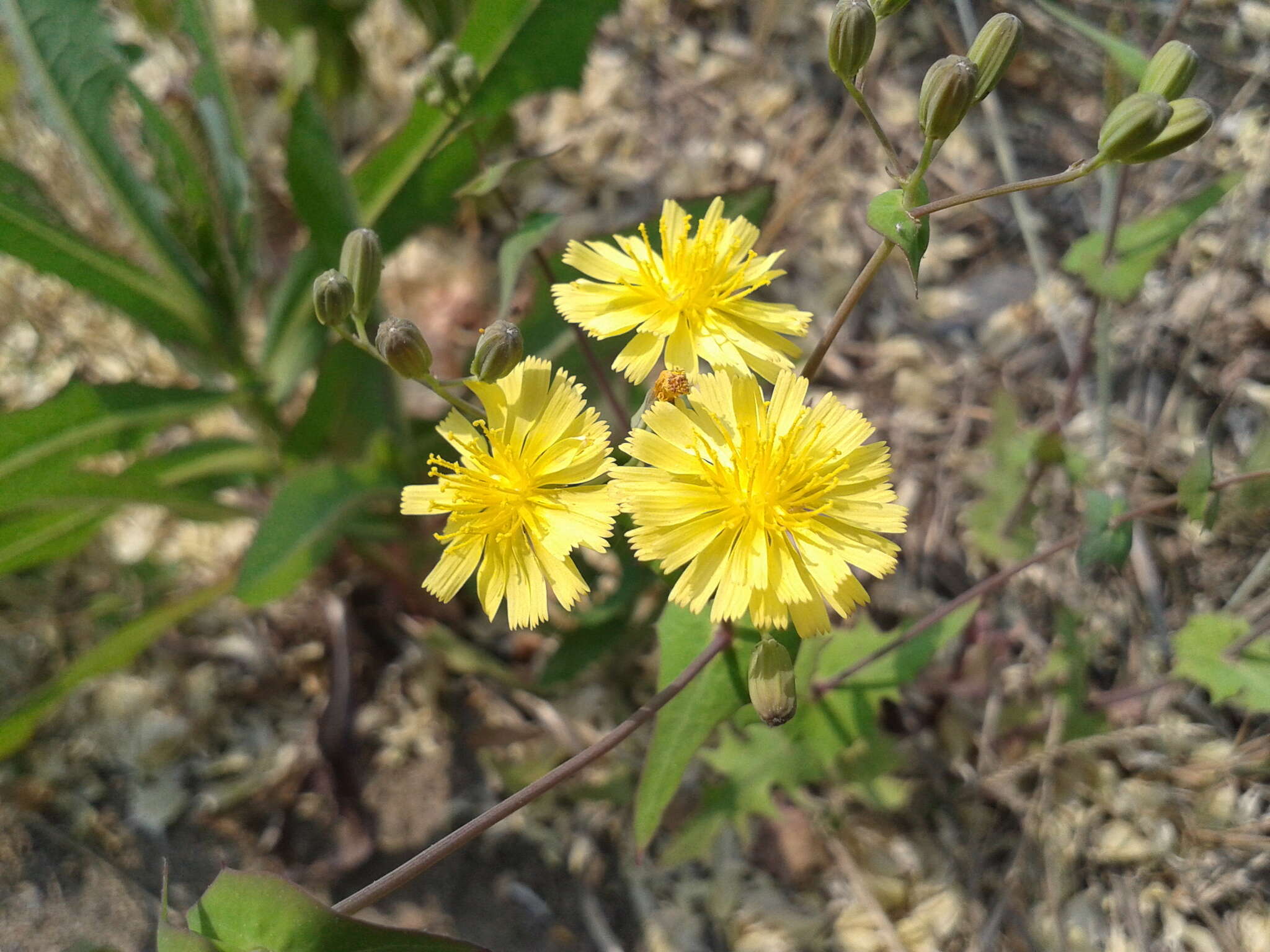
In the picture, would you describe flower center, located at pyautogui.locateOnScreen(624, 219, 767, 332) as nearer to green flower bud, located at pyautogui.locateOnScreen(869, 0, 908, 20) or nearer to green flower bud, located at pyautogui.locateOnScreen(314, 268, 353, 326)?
green flower bud, located at pyautogui.locateOnScreen(869, 0, 908, 20)

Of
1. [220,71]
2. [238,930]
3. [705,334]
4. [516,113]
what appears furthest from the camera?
[516,113]

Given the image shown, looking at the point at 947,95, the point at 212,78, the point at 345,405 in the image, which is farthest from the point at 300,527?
the point at 947,95

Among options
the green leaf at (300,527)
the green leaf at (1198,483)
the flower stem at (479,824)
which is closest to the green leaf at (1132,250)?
the green leaf at (1198,483)

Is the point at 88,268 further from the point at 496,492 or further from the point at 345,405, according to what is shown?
the point at 496,492

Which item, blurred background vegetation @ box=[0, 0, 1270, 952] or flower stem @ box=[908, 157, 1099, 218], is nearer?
flower stem @ box=[908, 157, 1099, 218]

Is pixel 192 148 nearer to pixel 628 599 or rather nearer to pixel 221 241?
pixel 221 241

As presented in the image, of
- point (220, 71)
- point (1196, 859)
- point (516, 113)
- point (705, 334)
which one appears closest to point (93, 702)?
point (220, 71)

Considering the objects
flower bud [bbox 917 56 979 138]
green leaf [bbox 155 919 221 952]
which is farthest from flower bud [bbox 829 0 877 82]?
green leaf [bbox 155 919 221 952]
